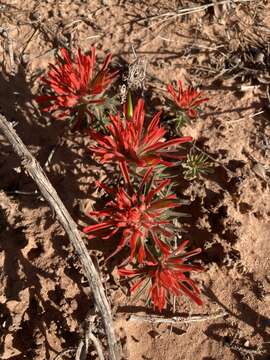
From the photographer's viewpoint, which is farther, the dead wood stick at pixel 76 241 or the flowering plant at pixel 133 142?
the dead wood stick at pixel 76 241

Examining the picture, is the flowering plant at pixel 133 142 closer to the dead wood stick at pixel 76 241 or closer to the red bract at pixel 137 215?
the red bract at pixel 137 215

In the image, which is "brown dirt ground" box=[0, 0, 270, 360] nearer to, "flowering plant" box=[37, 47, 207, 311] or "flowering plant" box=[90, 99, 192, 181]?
"flowering plant" box=[37, 47, 207, 311]

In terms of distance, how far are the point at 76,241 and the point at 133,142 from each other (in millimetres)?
640

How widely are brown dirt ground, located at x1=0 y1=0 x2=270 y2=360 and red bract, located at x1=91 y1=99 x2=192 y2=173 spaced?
2.00 feet

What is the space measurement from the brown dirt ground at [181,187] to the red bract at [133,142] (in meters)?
0.61

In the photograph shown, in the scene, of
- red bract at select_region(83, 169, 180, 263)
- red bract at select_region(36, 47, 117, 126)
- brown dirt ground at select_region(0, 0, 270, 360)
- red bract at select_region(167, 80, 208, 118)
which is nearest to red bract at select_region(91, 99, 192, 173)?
red bract at select_region(83, 169, 180, 263)

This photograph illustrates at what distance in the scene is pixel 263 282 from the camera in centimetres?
255

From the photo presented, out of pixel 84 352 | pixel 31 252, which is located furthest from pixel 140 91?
pixel 84 352

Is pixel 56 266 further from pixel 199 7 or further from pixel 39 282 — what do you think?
pixel 199 7

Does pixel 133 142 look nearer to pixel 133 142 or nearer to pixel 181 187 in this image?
pixel 133 142

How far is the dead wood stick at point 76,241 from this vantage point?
221 centimetres

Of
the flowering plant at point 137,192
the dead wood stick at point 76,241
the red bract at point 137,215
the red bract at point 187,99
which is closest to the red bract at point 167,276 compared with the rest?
the flowering plant at point 137,192

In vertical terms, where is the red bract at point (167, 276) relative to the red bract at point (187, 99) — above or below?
below

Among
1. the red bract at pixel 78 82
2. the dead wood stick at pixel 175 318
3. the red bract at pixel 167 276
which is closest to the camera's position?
the red bract at pixel 167 276
